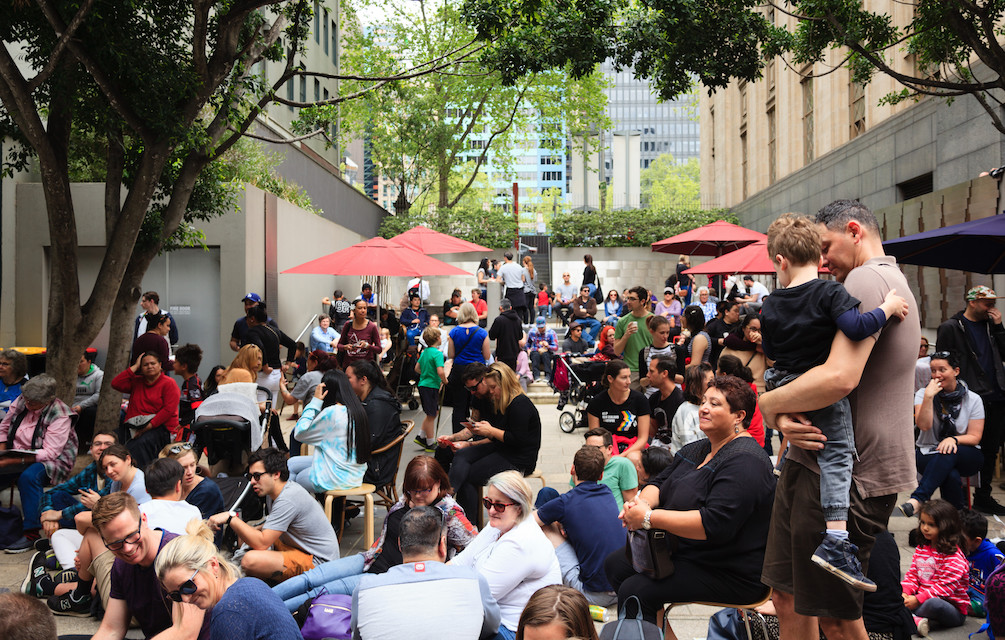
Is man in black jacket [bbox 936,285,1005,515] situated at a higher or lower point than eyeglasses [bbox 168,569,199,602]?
higher

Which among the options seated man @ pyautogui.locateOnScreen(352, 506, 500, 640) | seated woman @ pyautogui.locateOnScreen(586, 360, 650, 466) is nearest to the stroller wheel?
seated woman @ pyautogui.locateOnScreen(586, 360, 650, 466)

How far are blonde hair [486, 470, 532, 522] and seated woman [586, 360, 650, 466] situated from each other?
260 cm

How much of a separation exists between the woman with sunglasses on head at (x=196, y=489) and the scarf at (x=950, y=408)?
636 cm

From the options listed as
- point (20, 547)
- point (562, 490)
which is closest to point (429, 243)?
point (562, 490)

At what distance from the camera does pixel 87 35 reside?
29.7 ft

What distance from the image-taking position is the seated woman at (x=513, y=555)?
14.6ft

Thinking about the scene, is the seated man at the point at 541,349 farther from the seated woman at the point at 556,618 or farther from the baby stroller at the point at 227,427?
the seated woman at the point at 556,618

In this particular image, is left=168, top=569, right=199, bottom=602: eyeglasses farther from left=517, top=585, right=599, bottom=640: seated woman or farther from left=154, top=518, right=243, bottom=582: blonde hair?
left=517, top=585, right=599, bottom=640: seated woman

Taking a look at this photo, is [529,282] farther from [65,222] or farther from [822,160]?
[65,222]

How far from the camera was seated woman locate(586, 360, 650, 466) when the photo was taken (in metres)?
7.22

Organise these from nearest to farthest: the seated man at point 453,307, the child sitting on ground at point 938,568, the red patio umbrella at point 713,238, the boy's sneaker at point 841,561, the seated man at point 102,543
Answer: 1. the boy's sneaker at point 841,561
2. the child sitting on ground at point 938,568
3. the seated man at point 102,543
4. the seated man at point 453,307
5. the red patio umbrella at point 713,238

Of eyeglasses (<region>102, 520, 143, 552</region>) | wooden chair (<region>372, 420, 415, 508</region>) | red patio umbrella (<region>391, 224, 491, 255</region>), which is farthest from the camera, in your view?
red patio umbrella (<region>391, 224, 491, 255</region>)

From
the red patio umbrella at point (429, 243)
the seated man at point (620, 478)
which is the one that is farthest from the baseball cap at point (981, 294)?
the red patio umbrella at point (429, 243)

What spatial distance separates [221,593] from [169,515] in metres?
1.76
